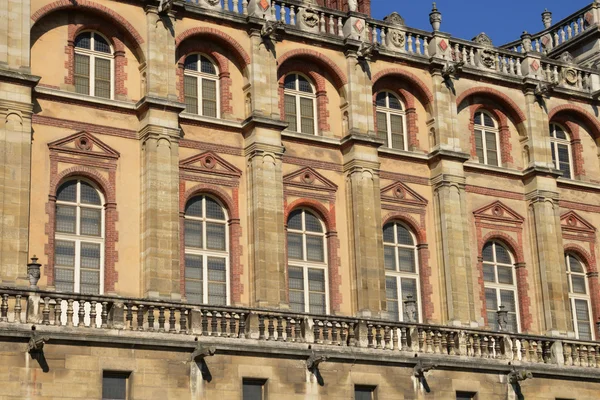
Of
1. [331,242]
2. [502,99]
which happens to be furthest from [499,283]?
[331,242]

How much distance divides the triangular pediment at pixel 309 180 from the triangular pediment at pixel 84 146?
5264 mm

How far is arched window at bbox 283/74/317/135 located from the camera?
34.9m

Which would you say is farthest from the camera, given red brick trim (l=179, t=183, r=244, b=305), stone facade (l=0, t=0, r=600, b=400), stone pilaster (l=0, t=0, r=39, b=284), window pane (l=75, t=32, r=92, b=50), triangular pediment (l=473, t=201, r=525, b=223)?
triangular pediment (l=473, t=201, r=525, b=223)

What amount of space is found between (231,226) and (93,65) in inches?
227

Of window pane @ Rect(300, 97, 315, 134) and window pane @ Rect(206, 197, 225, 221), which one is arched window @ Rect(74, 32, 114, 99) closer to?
window pane @ Rect(206, 197, 225, 221)

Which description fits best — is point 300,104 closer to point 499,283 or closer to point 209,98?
point 209,98

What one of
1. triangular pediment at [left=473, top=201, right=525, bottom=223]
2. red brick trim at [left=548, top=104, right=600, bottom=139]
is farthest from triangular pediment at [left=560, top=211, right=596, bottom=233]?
red brick trim at [left=548, top=104, right=600, bottom=139]

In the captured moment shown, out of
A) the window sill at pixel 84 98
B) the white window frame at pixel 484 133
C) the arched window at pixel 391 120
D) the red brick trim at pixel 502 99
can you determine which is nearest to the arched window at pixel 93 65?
the window sill at pixel 84 98

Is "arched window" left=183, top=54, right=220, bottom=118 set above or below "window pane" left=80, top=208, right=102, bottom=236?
above

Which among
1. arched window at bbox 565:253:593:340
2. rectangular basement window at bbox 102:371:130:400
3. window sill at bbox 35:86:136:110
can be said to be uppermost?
window sill at bbox 35:86:136:110

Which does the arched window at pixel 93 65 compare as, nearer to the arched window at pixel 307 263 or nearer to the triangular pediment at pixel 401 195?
the arched window at pixel 307 263

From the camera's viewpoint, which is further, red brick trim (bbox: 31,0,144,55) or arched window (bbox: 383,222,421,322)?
arched window (bbox: 383,222,421,322)

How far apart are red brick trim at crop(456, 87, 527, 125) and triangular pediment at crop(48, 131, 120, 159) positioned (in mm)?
12355

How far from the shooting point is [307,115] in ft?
116
